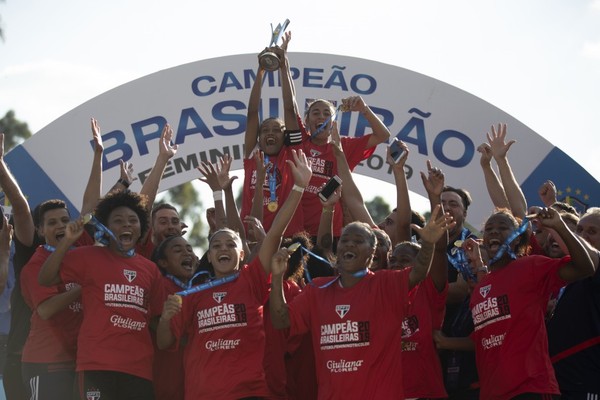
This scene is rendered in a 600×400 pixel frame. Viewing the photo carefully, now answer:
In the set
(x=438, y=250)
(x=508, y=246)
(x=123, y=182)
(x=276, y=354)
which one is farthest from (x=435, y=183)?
(x=123, y=182)

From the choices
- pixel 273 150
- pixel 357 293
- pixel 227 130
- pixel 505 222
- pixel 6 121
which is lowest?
pixel 357 293

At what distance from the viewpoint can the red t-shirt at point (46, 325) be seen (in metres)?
7.01

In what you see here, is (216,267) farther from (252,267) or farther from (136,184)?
(136,184)

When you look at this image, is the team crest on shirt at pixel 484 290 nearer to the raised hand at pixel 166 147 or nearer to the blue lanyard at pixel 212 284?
the blue lanyard at pixel 212 284

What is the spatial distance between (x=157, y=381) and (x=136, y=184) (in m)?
3.25

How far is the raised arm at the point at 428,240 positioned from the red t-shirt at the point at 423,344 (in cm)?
58

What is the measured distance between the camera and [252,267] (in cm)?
677

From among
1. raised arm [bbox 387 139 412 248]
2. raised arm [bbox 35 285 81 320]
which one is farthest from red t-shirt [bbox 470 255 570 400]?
raised arm [bbox 35 285 81 320]

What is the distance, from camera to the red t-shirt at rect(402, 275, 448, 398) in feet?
22.5

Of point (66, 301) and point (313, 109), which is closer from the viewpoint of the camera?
point (66, 301)

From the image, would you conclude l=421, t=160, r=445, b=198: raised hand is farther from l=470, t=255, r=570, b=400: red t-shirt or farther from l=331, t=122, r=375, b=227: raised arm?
l=331, t=122, r=375, b=227: raised arm

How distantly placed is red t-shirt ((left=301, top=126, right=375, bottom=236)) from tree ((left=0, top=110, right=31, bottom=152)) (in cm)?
2873

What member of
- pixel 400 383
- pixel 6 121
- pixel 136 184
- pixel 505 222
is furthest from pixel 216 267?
pixel 6 121

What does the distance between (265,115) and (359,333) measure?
4.16 m
